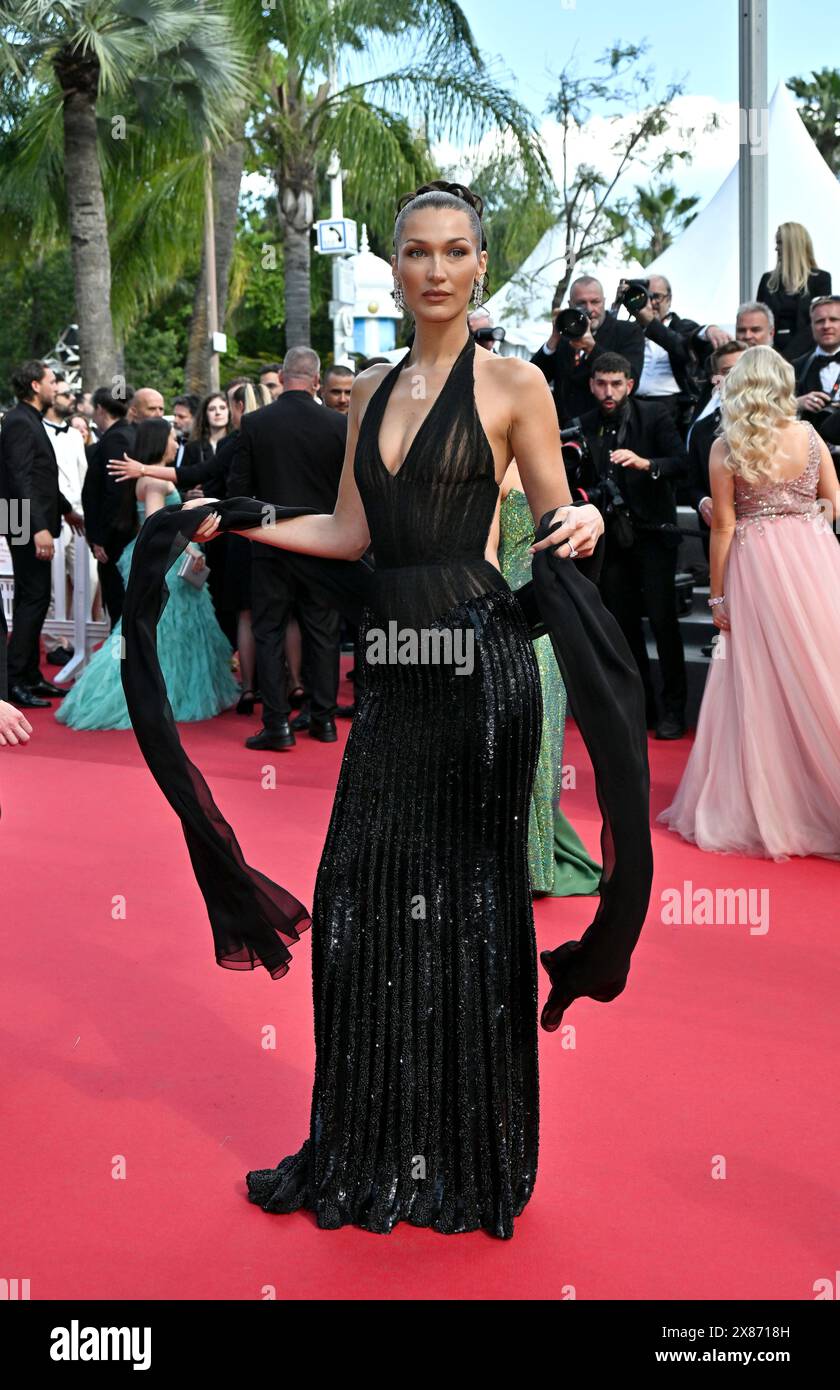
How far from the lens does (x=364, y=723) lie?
3168mm

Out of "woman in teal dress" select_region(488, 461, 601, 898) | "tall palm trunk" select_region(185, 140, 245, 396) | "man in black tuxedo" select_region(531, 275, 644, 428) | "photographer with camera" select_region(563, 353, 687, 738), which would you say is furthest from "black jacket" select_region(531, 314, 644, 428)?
"tall palm trunk" select_region(185, 140, 245, 396)

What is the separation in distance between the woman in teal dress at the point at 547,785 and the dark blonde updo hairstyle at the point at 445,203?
1837 mm

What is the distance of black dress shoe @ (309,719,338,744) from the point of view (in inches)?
344

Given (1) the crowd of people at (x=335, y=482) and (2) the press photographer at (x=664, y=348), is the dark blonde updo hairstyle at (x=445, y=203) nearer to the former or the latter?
(1) the crowd of people at (x=335, y=482)

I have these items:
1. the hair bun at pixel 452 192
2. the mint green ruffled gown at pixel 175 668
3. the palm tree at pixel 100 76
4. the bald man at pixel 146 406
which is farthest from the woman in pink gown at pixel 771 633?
the palm tree at pixel 100 76

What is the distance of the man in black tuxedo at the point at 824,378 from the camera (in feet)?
26.0

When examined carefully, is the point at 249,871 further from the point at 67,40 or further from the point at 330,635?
the point at 67,40

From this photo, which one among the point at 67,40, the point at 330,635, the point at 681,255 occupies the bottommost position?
the point at 330,635

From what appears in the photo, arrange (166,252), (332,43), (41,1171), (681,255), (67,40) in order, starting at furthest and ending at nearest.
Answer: (166,252)
(681,255)
(332,43)
(67,40)
(41,1171)

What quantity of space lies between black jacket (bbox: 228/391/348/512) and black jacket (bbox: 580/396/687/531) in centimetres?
142

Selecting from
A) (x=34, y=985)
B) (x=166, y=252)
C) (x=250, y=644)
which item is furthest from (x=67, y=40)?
(x=34, y=985)

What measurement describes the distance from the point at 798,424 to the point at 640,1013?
292 centimetres

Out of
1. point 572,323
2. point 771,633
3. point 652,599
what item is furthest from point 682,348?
point 771,633

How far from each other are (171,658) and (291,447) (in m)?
1.80
